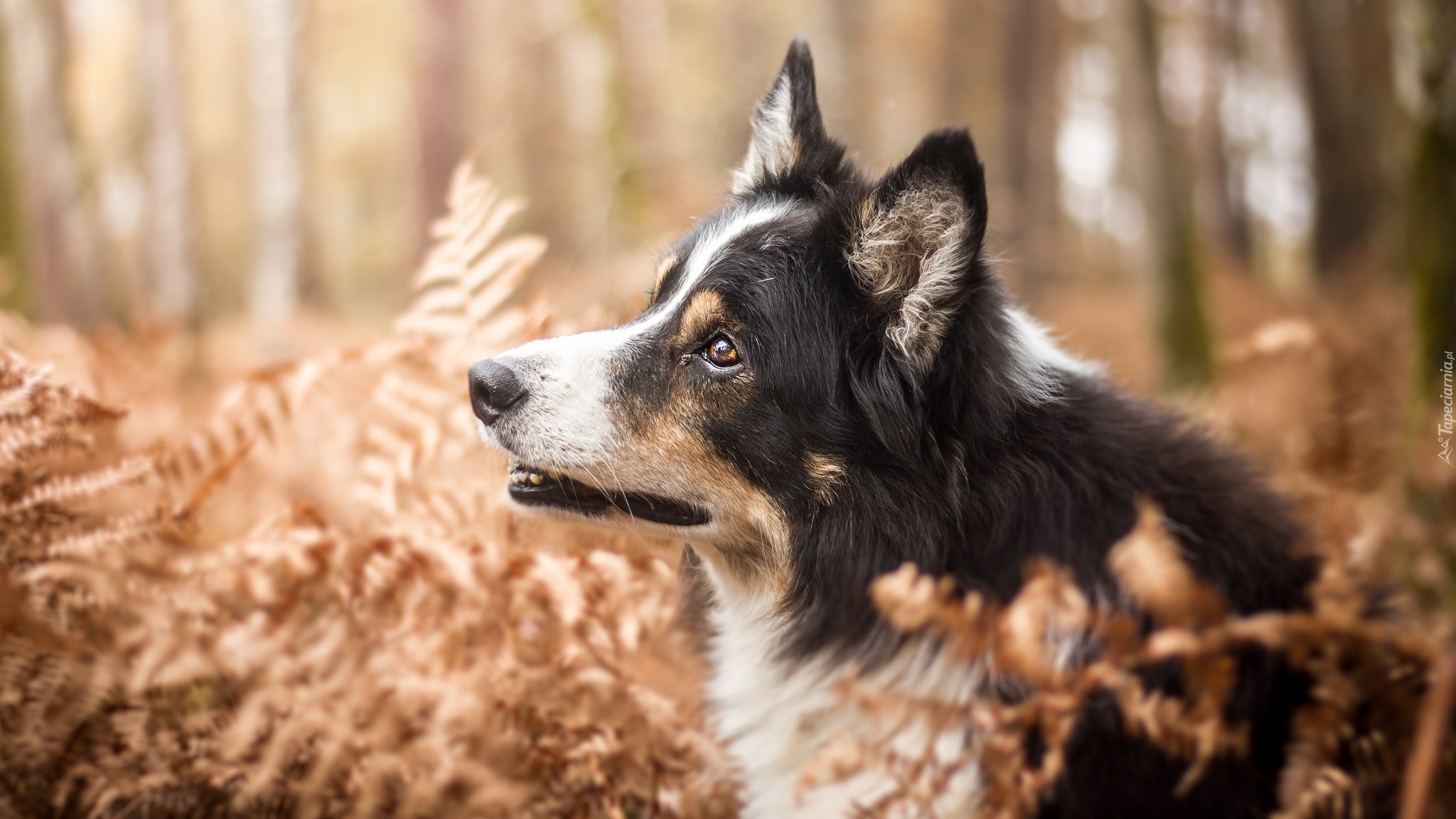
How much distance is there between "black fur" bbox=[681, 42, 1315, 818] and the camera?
7.87 feet

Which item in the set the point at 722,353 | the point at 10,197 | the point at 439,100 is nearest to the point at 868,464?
the point at 722,353

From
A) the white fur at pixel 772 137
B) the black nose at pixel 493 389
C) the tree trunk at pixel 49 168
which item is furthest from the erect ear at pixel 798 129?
the tree trunk at pixel 49 168

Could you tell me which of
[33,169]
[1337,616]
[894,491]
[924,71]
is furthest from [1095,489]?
[924,71]

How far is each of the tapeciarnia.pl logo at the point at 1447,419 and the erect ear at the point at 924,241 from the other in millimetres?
3272

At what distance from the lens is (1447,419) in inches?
178

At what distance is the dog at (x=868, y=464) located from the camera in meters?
2.48

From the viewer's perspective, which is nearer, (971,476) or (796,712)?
(971,476)

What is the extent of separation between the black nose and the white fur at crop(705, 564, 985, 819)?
2.93 ft

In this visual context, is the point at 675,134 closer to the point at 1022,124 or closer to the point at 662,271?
the point at 1022,124

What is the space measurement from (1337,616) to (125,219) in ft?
102

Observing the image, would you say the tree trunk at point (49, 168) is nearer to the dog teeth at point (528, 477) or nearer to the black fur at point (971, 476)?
the dog teeth at point (528, 477)

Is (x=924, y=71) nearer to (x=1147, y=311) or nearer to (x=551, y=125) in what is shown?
(x=551, y=125)

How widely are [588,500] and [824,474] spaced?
2.51ft

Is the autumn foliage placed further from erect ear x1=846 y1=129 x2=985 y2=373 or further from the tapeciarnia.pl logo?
the tapeciarnia.pl logo
